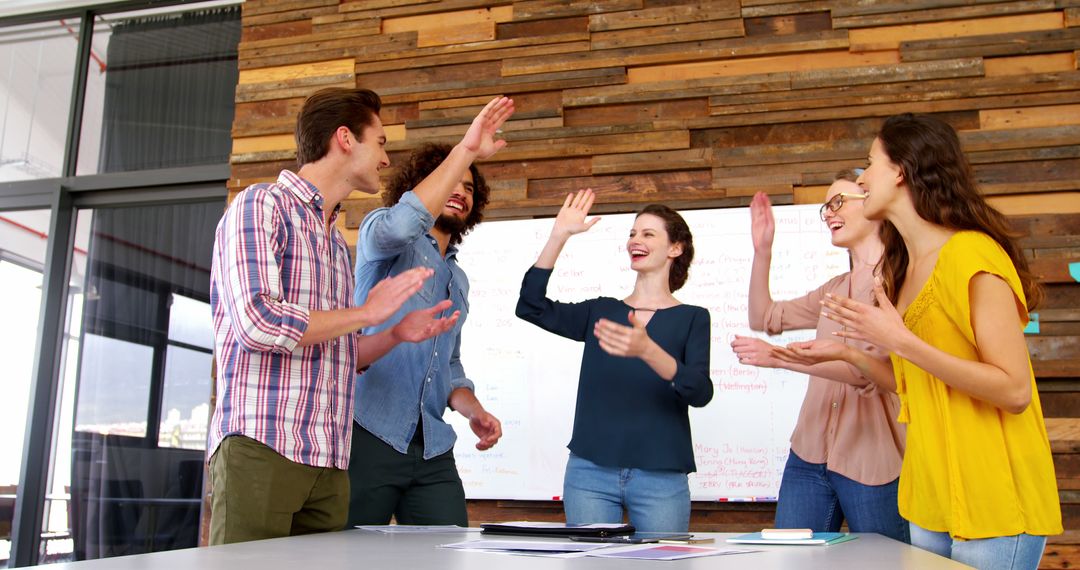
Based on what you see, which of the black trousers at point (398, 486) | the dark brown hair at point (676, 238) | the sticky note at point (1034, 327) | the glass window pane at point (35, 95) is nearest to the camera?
the black trousers at point (398, 486)

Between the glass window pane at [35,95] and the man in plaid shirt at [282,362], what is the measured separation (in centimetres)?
343

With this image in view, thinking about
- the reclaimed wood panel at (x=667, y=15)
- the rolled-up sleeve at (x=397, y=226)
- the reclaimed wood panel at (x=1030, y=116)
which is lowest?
the rolled-up sleeve at (x=397, y=226)

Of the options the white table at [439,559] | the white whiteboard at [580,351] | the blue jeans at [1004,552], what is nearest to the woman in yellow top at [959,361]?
the blue jeans at [1004,552]

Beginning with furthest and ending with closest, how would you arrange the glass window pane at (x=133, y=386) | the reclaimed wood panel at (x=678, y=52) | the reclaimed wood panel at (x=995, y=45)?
1. the glass window pane at (x=133, y=386)
2. the reclaimed wood panel at (x=678, y=52)
3. the reclaimed wood panel at (x=995, y=45)

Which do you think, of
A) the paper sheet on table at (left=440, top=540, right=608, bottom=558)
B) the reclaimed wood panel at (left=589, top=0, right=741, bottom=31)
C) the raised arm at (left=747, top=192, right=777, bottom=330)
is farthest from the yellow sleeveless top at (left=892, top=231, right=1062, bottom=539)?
the reclaimed wood panel at (left=589, top=0, right=741, bottom=31)

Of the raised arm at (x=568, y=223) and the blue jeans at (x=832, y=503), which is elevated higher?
the raised arm at (x=568, y=223)

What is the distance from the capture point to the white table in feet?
3.19

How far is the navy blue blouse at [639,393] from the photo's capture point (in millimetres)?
2182

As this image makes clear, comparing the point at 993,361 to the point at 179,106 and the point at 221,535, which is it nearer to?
the point at 221,535

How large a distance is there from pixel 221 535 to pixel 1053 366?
2.83m

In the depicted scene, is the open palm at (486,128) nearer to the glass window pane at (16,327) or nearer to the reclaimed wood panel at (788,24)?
the reclaimed wood panel at (788,24)

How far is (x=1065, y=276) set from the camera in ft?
10.3

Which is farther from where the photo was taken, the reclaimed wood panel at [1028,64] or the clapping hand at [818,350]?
the reclaimed wood panel at [1028,64]

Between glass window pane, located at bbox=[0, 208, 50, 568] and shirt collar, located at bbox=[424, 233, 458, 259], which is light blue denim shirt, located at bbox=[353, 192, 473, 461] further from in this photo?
glass window pane, located at bbox=[0, 208, 50, 568]
